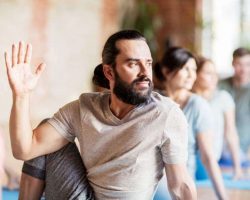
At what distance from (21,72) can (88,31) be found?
4.05 m

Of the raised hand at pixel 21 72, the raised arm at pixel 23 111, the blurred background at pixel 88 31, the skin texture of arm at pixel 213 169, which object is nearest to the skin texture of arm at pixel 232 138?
the skin texture of arm at pixel 213 169

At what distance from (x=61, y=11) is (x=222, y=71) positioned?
6.21ft

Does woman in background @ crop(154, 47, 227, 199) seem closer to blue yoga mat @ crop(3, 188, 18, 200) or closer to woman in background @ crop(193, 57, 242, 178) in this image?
woman in background @ crop(193, 57, 242, 178)

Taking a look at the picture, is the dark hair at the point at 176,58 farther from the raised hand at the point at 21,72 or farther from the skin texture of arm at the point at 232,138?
the raised hand at the point at 21,72

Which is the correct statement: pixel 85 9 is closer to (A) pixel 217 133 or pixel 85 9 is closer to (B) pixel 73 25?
(B) pixel 73 25

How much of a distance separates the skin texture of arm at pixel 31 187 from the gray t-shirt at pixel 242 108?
2.14 meters

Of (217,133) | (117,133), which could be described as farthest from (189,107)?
(117,133)

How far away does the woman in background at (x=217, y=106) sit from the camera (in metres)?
3.33

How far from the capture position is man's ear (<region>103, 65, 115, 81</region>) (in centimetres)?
202

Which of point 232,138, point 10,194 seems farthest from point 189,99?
point 10,194

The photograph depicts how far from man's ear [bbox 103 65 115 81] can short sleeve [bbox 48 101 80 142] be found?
0.15m

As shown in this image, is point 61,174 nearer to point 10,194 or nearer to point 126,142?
point 126,142

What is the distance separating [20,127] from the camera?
1897 mm

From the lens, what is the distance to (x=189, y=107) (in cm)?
279
